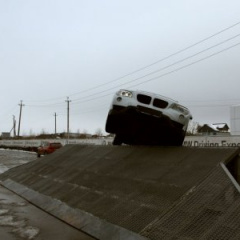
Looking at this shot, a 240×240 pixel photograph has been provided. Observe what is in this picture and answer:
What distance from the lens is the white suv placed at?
956 centimetres

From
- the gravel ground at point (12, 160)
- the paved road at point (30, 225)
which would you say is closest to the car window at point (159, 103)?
the paved road at point (30, 225)

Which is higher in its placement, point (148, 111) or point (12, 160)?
point (148, 111)

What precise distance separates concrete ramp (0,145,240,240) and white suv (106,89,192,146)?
0.63 meters

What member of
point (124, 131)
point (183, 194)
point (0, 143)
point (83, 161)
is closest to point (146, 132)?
point (124, 131)

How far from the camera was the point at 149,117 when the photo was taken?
960 cm

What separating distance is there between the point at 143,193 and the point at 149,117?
11.2 ft

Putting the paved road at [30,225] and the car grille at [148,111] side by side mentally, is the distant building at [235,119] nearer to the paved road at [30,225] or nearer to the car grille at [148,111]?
the car grille at [148,111]

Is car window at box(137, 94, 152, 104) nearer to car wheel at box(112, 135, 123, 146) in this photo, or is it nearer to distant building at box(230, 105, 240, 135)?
car wheel at box(112, 135, 123, 146)

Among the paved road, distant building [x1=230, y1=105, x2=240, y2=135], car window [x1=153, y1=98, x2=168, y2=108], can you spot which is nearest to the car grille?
car window [x1=153, y1=98, x2=168, y2=108]

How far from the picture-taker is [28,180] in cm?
1137

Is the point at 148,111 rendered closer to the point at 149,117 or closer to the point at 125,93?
the point at 149,117

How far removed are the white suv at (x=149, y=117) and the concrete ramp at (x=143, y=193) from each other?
628 mm

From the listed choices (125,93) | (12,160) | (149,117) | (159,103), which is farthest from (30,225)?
(12,160)

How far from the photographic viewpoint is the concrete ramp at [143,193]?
510 centimetres
